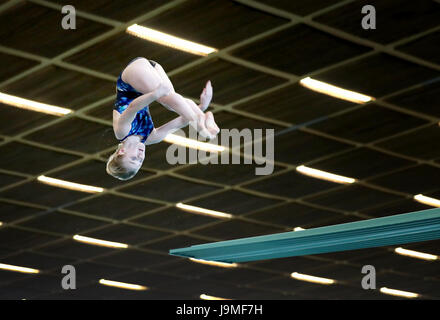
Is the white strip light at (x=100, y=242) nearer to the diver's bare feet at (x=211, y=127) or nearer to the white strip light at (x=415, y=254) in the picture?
Answer: the white strip light at (x=415, y=254)

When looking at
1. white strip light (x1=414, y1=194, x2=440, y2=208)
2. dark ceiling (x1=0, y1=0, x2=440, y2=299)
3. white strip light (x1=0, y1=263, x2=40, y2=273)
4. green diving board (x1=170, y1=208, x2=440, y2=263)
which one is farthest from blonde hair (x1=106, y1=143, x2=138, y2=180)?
white strip light (x1=0, y1=263, x2=40, y2=273)

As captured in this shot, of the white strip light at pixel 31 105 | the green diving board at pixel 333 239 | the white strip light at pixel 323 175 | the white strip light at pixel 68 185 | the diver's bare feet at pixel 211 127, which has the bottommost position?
the green diving board at pixel 333 239

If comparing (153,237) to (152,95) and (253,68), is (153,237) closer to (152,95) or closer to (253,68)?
(253,68)

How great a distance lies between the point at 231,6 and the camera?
17.0 metres

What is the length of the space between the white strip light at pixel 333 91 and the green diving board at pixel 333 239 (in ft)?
18.6

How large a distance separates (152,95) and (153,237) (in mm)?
20773

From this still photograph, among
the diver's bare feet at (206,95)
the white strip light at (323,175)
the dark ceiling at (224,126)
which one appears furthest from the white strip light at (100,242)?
the diver's bare feet at (206,95)

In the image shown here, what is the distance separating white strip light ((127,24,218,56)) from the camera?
17766mm

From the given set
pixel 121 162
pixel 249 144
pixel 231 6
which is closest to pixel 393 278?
pixel 249 144

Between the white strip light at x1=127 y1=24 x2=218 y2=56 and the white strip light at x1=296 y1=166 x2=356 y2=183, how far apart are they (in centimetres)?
717

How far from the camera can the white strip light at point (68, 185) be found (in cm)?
2553

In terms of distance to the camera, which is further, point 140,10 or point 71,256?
point 71,256

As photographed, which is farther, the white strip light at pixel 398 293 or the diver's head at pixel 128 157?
the white strip light at pixel 398 293

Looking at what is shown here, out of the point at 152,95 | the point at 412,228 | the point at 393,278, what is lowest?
the point at 412,228
